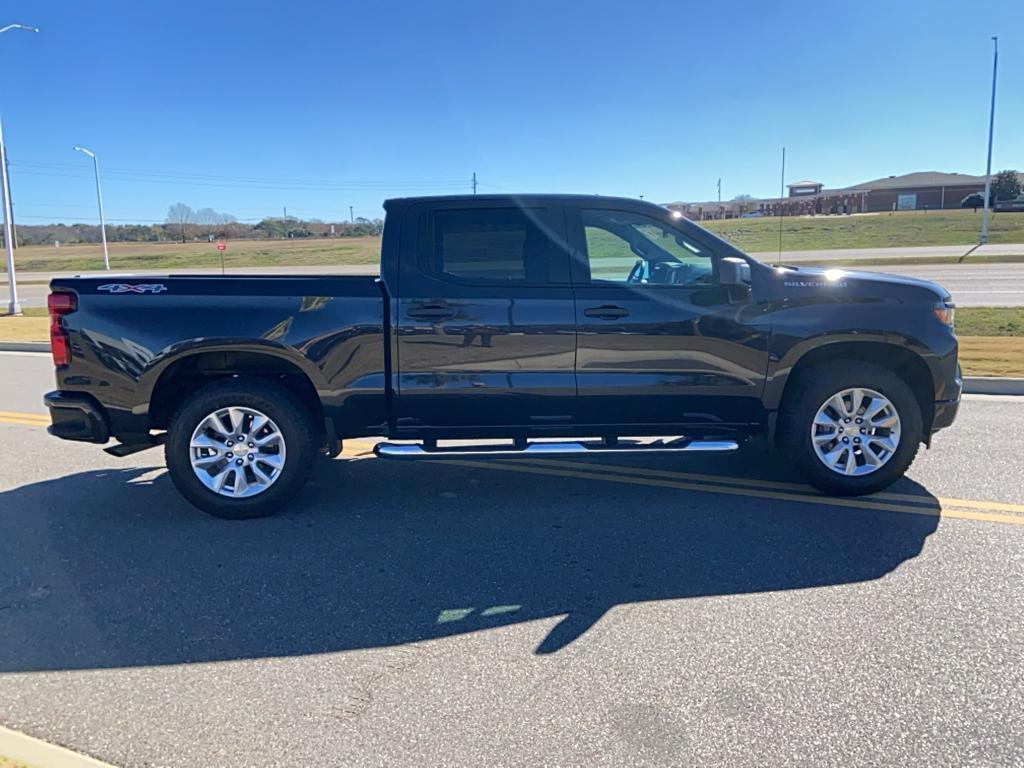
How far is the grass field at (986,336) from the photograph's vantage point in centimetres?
948

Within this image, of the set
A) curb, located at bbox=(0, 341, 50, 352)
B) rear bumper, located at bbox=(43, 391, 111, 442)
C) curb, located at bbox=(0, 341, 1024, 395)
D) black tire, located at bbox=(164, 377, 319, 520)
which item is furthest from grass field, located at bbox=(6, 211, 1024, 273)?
rear bumper, located at bbox=(43, 391, 111, 442)

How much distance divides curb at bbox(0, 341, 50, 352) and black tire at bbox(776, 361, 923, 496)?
1393 centimetres

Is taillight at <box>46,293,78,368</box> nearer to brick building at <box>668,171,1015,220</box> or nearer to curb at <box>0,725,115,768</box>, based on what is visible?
curb at <box>0,725,115,768</box>

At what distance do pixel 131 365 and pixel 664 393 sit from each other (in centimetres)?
340

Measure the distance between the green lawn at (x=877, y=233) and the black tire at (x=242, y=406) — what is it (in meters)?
32.5

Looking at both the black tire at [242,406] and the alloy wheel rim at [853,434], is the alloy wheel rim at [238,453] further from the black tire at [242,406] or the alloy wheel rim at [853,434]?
the alloy wheel rim at [853,434]

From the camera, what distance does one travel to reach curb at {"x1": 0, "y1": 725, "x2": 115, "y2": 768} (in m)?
2.57

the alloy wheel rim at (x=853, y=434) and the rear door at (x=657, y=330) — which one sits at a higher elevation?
the rear door at (x=657, y=330)

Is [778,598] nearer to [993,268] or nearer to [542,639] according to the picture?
[542,639]

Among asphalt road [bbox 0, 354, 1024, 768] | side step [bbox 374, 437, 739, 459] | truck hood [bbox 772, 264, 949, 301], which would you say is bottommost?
asphalt road [bbox 0, 354, 1024, 768]

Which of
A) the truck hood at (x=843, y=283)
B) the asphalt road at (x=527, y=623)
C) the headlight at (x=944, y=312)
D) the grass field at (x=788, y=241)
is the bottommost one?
the asphalt road at (x=527, y=623)

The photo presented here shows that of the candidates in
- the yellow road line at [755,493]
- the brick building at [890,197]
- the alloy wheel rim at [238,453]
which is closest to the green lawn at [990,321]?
the yellow road line at [755,493]

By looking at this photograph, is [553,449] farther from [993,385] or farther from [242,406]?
[993,385]

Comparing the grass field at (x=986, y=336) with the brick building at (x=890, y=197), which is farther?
the brick building at (x=890, y=197)
